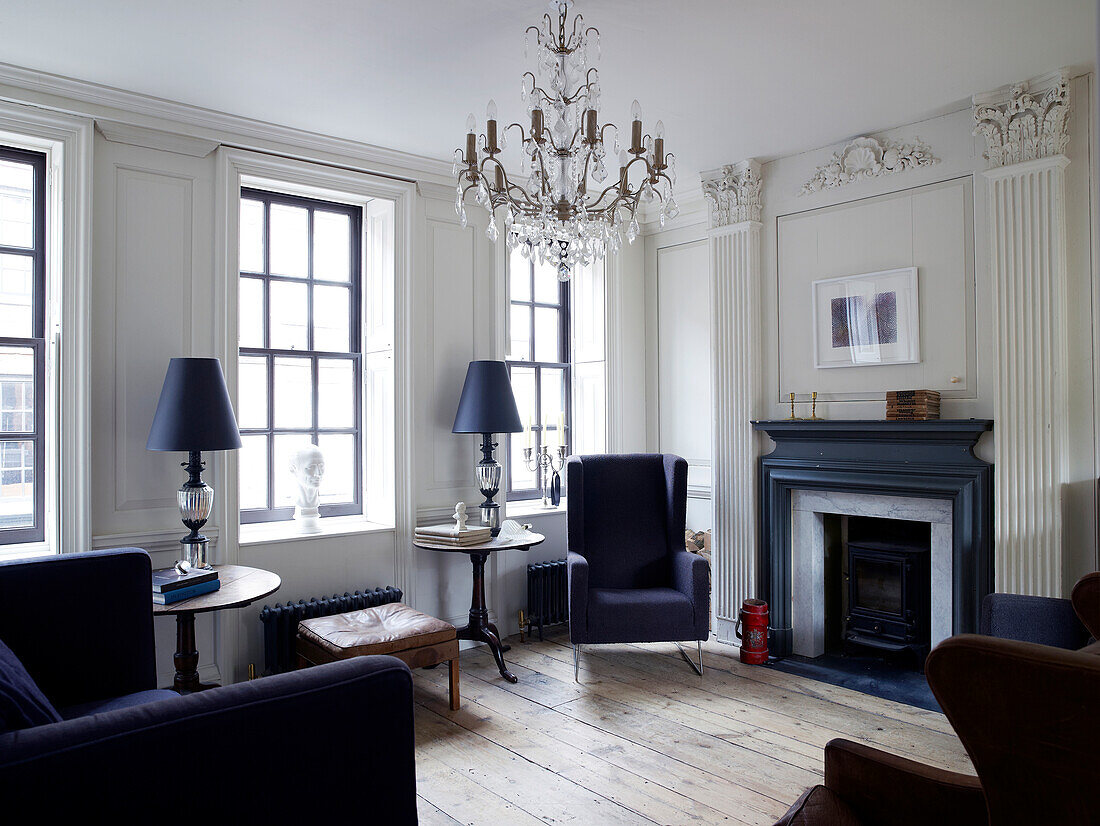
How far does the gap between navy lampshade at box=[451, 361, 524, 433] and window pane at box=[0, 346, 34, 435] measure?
200 centimetres

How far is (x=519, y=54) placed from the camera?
3035mm

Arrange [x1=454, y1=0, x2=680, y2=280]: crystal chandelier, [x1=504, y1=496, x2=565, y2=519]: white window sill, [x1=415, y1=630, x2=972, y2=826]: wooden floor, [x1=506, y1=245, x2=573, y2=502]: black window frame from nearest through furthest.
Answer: [x1=454, y1=0, x2=680, y2=280]: crystal chandelier → [x1=415, y1=630, x2=972, y2=826]: wooden floor → [x1=504, y1=496, x2=565, y2=519]: white window sill → [x1=506, y1=245, x2=573, y2=502]: black window frame

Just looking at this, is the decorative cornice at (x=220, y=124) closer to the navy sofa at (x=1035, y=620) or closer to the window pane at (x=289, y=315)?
the window pane at (x=289, y=315)

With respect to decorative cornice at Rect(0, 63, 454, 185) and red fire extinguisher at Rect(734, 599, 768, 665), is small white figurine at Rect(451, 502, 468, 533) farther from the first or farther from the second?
Answer: decorative cornice at Rect(0, 63, 454, 185)

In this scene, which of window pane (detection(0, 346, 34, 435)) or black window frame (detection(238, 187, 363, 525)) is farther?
black window frame (detection(238, 187, 363, 525))

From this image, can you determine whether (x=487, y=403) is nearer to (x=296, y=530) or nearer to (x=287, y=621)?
(x=296, y=530)

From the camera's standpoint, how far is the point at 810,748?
3.00 meters

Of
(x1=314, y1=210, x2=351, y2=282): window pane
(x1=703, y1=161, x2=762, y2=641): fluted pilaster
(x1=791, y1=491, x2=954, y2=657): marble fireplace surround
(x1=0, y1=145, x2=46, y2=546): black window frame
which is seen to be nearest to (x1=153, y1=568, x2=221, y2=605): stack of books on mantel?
(x1=0, y1=145, x2=46, y2=546): black window frame

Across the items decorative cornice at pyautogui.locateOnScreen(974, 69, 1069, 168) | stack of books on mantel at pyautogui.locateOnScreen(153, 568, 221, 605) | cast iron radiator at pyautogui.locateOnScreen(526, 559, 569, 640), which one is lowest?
cast iron radiator at pyautogui.locateOnScreen(526, 559, 569, 640)

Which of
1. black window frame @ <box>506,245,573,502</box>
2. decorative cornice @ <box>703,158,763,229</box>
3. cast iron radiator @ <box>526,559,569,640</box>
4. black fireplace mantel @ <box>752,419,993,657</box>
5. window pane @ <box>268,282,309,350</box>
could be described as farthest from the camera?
black window frame @ <box>506,245,573,502</box>

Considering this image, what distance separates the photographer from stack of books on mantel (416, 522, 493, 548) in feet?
12.8

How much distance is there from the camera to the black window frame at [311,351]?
13.2 feet

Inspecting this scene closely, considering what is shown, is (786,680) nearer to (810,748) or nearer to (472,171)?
(810,748)

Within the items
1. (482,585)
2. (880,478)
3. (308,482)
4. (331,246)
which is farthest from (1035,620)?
(331,246)
